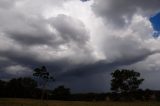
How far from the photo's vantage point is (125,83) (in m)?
129

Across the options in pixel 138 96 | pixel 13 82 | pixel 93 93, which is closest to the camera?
pixel 138 96

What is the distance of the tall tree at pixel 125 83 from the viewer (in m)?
128

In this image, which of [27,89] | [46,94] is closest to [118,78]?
[46,94]

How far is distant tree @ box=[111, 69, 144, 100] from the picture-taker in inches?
5030

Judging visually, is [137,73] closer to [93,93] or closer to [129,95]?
[129,95]

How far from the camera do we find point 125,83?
12862cm

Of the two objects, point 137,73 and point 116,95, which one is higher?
point 137,73

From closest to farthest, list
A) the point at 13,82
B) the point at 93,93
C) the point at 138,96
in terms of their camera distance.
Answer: the point at 138,96 < the point at 13,82 < the point at 93,93

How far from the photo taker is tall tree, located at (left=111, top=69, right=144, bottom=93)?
12775 cm

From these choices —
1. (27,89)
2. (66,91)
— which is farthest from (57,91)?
(27,89)

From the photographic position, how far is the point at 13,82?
135 m

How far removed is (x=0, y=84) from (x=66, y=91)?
Result: 28.6 metres

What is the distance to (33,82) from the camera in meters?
151

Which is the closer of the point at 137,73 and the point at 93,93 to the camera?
the point at 137,73
